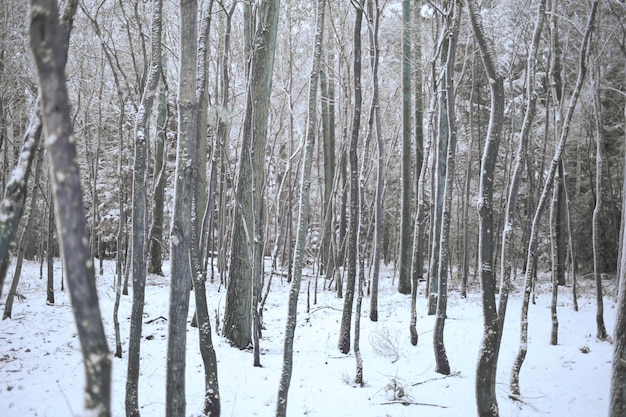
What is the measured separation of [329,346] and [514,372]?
9.74ft

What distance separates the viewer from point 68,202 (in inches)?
44.5

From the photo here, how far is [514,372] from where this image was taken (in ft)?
16.0

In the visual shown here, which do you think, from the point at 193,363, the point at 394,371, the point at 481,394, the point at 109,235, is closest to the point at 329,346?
the point at 394,371

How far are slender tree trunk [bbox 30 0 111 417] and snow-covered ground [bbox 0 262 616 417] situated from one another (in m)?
2.26

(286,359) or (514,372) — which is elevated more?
(286,359)

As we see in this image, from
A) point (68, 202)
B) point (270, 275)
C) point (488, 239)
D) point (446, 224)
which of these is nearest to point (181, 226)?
point (68, 202)

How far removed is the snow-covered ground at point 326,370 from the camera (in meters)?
4.45

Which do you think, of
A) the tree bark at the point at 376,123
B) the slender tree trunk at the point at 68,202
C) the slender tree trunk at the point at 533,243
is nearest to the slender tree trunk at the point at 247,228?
the tree bark at the point at 376,123

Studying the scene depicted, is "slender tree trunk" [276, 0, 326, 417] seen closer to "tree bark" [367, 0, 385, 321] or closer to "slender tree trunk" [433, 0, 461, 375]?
"tree bark" [367, 0, 385, 321]

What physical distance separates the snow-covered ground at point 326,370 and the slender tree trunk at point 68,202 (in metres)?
2.26

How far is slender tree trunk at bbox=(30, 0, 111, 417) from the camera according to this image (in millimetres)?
1101

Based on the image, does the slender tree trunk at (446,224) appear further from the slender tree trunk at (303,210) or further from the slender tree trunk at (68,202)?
the slender tree trunk at (68,202)

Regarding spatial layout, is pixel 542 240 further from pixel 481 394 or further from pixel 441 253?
pixel 481 394

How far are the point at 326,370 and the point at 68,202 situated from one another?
517 cm
